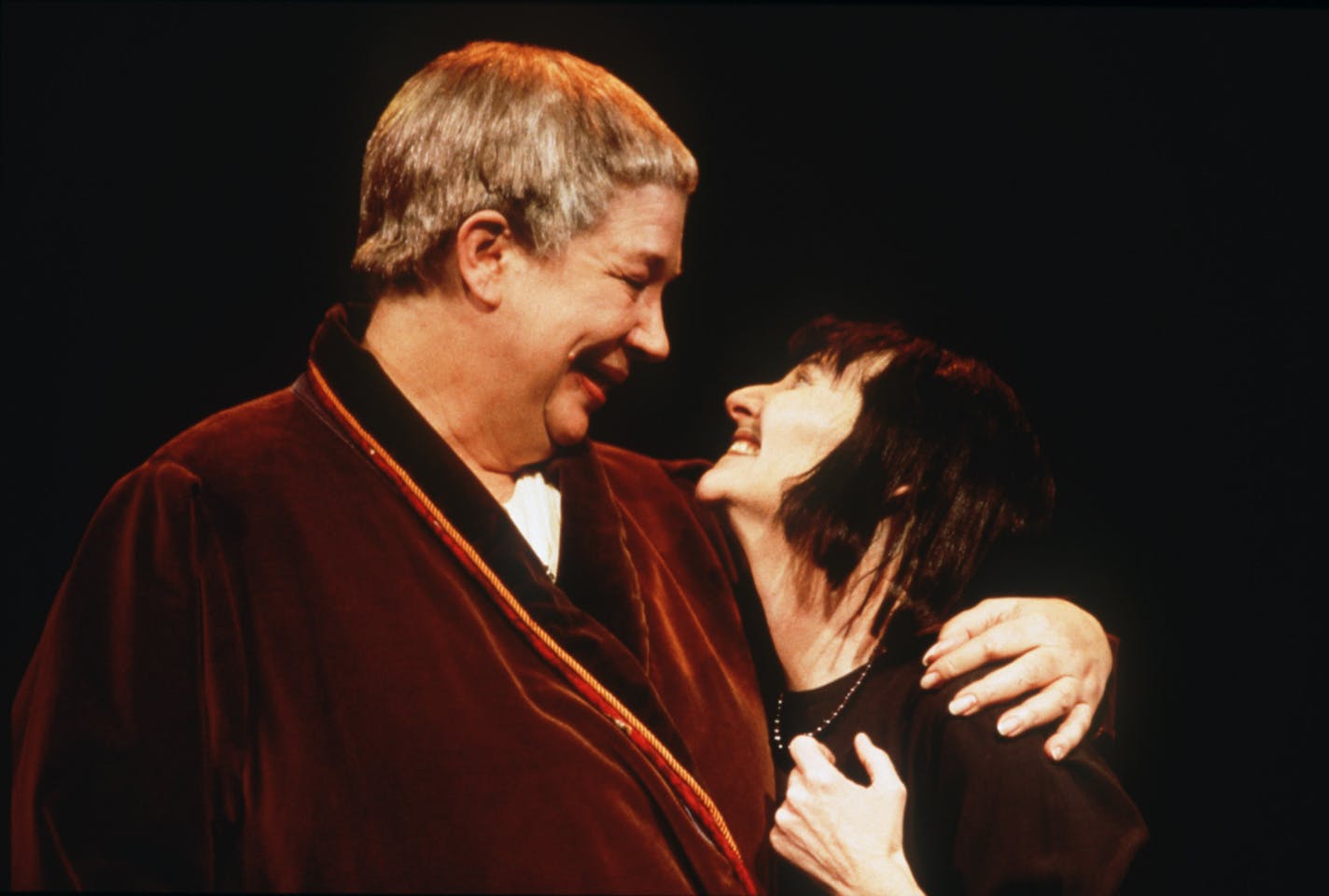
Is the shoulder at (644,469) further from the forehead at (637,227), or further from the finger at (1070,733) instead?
the finger at (1070,733)

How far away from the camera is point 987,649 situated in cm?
185

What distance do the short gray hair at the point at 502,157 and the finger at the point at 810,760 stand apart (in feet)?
2.57

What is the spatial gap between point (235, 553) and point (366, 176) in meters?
0.58

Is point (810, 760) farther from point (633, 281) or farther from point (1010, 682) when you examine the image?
point (633, 281)

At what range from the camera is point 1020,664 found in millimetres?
1827

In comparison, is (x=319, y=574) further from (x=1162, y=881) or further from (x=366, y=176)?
(x=1162, y=881)

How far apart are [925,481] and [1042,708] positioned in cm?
43

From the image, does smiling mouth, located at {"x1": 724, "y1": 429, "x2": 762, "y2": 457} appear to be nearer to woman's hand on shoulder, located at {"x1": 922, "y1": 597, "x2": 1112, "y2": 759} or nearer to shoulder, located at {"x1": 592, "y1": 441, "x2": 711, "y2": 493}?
shoulder, located at {"x1": 592, "y1": 441, "x2": 711, "y2": 493}

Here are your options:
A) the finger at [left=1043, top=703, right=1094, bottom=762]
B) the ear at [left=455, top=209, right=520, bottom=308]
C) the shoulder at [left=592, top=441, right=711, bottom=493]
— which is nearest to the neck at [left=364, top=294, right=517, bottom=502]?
the ear at [left=455, top=209, right=520, bottom=308]

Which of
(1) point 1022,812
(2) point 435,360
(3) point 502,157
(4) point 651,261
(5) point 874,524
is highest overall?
(3) point 502,157

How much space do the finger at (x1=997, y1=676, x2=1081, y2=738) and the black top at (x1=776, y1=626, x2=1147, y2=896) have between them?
0.03 meters

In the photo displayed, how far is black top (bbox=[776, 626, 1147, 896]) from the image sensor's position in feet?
5.71

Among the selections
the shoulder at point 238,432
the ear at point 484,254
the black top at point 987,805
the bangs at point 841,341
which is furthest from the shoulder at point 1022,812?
the shoulder at point 238,432

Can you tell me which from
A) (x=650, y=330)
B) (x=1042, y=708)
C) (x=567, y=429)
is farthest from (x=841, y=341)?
(x=1042, y=708)
